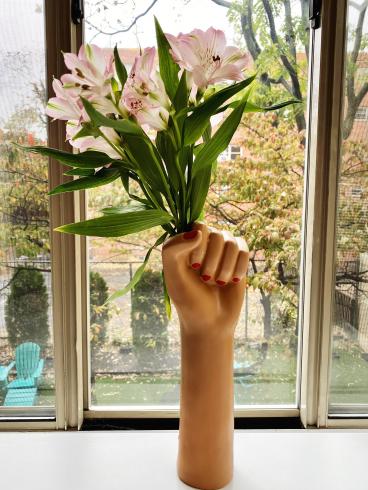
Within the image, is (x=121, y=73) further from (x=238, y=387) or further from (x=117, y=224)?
(x=238, y=387)

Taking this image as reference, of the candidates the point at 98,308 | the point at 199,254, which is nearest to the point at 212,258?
the point at 199,254

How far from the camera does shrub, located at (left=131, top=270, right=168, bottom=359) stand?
68.8 inches

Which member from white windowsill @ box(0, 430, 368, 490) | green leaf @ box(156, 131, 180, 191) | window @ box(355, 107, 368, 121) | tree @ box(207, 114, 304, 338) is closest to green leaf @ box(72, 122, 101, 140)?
green leaf @ box(156, 131, 180, 191)

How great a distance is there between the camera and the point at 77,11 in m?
1.53

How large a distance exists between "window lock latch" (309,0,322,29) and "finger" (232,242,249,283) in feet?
4.02

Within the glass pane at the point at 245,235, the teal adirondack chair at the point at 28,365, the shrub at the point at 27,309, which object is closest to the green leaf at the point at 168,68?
the glass pane at the point at 245,235

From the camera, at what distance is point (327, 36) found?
61.0 inches

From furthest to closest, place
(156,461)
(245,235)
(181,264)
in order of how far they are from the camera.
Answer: (245,235) → (156,461) → (181,264)

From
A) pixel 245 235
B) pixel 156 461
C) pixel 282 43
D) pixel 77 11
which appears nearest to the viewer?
pixel 156 461

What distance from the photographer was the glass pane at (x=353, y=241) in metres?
1.59

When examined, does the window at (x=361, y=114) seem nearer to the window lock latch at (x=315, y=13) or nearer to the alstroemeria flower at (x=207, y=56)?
the window lock latch at (x=315, y=13)

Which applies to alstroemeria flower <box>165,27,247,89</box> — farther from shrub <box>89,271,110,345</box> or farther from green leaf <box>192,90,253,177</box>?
shrub <box>89,271,110,345</box>

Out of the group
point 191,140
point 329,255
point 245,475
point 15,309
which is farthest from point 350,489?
point 15,309

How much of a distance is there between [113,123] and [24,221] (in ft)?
3.81
